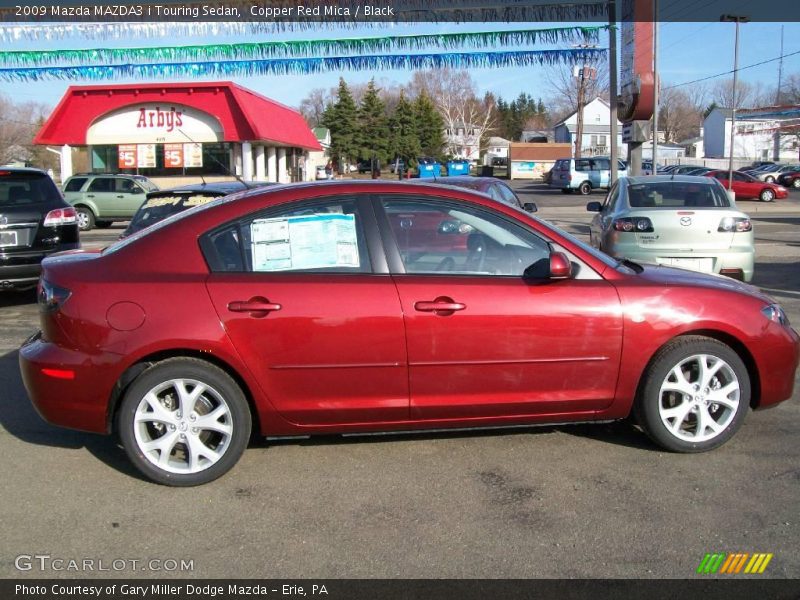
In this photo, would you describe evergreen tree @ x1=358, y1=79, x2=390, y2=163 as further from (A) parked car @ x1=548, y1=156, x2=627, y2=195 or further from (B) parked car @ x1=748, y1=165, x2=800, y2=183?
(B) parked car @ x1=748, y1=165, x2=800, y2=183

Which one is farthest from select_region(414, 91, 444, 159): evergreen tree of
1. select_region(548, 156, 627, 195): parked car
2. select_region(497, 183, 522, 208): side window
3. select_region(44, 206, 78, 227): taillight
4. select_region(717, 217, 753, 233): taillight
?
select_region(44, 206, 78, 227): taillight

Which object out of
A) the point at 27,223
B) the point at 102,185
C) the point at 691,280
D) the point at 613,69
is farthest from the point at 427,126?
the point at 691,280

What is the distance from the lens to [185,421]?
4.11 meters

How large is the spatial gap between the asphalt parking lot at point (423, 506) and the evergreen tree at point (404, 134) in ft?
199

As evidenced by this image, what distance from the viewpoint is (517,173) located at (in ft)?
206

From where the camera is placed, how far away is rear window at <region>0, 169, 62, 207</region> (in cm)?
867

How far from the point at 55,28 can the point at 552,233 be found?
13537 mm

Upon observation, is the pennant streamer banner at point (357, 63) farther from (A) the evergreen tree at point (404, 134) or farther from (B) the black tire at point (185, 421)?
(A) the evergreen tree at point (404, 134)

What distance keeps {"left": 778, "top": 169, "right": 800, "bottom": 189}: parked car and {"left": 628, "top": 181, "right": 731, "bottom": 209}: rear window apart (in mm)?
41796

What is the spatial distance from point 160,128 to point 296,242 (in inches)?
1281

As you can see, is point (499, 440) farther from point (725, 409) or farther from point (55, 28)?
point (55, 28)

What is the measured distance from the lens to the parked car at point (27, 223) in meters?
8.53

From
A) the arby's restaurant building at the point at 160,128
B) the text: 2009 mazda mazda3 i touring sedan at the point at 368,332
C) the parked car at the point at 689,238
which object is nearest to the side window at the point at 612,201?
the parked car at the point at 689,238
